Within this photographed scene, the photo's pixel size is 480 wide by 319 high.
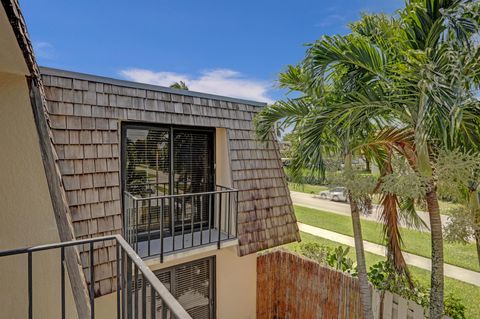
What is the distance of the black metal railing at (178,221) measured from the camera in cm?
427

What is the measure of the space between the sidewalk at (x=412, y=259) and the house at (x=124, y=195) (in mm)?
5094

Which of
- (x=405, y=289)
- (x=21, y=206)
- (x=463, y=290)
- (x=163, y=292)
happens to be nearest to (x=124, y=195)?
(x=21, y=206)

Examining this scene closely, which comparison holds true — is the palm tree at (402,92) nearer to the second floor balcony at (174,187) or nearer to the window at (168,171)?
the second floor balcony at (174,187)

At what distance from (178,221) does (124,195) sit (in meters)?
1.14

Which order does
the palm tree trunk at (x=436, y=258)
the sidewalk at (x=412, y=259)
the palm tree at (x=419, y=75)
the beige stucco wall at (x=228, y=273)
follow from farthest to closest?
the sidewalk at (x=412, y=259) < the beige stucco wall at (x=228, y=273) < the palm tree trunk at (x=436, y=258) < the palm tree at (x=419, y=75)

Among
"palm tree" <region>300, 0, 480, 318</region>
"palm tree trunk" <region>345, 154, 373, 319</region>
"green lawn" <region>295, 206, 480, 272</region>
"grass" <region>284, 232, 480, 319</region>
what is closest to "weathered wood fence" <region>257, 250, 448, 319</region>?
"palm tree trunk" <region>345, 154, 373, 319</region>

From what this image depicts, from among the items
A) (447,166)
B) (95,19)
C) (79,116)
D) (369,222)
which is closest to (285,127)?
(447,166)

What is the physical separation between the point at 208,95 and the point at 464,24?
12.5ft

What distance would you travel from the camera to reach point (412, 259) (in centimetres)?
1023

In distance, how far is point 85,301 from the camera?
2760 mm

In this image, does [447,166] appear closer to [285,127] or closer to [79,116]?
[285,127]

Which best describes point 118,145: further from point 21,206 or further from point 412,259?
point 412,259

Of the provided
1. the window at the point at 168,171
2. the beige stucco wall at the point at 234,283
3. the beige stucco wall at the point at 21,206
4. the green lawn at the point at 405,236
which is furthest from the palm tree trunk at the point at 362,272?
the beige stucco wall at the point at 21,206

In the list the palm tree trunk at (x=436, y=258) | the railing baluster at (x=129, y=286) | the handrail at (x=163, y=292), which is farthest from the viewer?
the palm tree trunk at (x=436, y=258)
